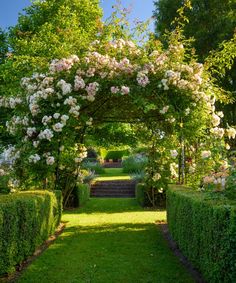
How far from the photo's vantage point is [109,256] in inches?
289

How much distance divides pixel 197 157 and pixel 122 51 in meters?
3.37

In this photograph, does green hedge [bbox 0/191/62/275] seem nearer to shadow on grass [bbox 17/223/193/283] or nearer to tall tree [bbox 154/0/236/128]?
shadow on grass [bbox 17/223/193/283]

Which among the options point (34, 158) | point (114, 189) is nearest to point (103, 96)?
point (34, 158)

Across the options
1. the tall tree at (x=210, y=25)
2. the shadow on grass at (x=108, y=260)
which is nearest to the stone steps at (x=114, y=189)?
the tall tree at (x=210, y=25)

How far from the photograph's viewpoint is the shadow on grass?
19.7 ft

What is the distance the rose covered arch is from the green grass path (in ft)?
6.17

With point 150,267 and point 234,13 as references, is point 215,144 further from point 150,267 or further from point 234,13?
point 234,13

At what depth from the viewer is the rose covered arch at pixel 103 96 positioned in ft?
30.5

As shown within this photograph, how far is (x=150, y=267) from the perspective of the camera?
6547 millimetres

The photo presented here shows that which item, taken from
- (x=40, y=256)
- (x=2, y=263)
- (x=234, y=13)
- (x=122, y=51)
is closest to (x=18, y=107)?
(x=122, y=51)

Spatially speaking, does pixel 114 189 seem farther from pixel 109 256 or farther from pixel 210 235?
pixel 210 235

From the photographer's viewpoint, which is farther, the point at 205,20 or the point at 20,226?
the point at 205,20

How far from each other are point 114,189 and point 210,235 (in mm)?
14719

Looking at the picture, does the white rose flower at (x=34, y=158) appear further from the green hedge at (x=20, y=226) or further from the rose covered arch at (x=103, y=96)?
the green hedge at (x=20, y=226)
